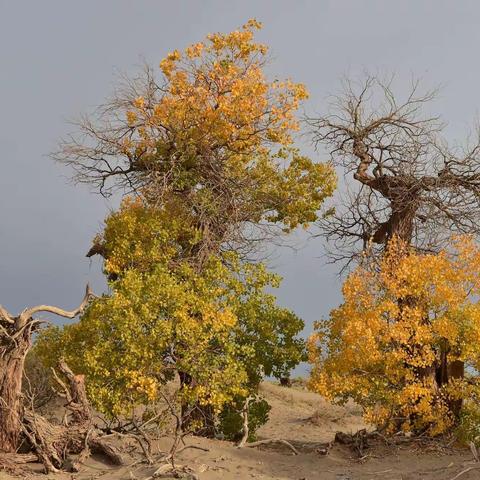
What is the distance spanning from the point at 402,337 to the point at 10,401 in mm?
9716

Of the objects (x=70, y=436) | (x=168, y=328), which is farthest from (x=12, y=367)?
(x=168, y=328)

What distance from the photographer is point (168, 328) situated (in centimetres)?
1627

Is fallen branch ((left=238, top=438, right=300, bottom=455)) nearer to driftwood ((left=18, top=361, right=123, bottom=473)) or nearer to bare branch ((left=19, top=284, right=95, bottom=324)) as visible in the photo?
driftwood ((left=18, top=361, right=123, bottom=473))

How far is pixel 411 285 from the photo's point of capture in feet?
57.9

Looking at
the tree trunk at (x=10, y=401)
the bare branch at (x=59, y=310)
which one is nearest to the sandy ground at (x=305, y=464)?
the tree trunk at (x=10, y=401)

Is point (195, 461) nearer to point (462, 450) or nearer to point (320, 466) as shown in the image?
point (320, 466)

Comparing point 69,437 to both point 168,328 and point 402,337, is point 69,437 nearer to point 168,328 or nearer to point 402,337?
point 168,328

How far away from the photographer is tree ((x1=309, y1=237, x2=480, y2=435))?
1706 cm

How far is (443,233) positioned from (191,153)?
9.15 meters

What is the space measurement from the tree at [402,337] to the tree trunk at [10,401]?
7446mm

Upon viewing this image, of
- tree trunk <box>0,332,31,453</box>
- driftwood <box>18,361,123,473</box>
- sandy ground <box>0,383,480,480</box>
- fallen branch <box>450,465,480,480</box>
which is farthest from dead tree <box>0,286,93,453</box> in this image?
fallen branch <box>450,465,480,480</box>

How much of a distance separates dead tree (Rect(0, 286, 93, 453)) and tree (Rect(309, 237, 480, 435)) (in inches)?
291

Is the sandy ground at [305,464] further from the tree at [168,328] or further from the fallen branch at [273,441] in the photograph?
the tree at [168,328]

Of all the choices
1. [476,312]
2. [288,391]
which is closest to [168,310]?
[476,312]
